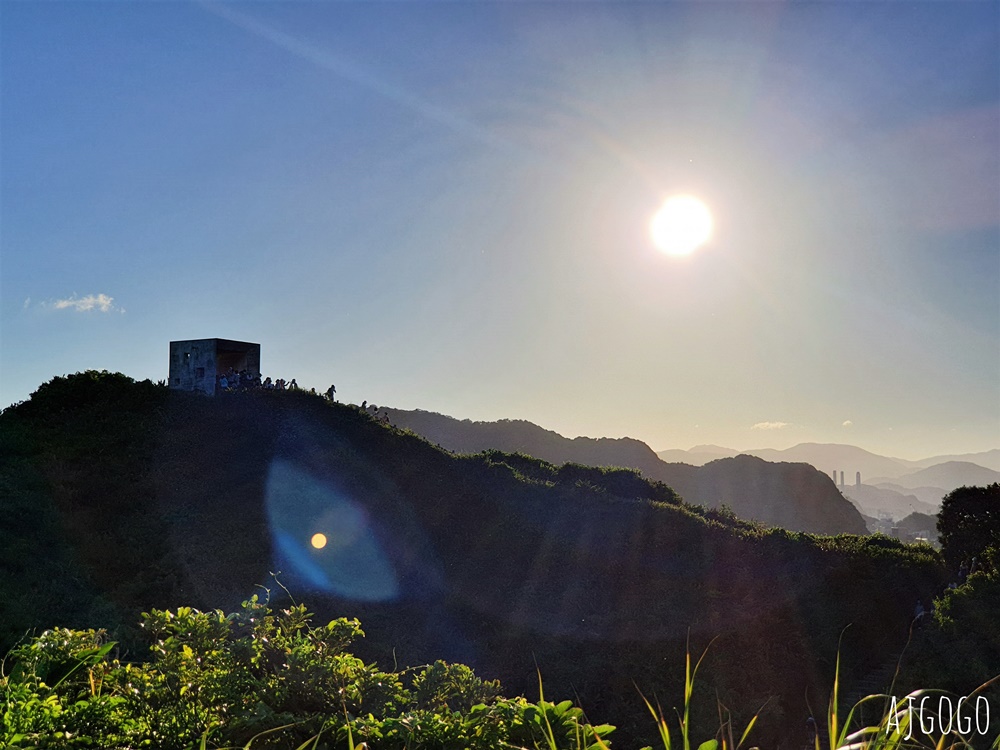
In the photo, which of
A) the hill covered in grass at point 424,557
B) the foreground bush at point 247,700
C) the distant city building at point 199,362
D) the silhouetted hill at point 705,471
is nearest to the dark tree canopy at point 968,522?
the hill covered in grass at point 424,557

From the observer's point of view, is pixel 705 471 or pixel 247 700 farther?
pixel 705 471

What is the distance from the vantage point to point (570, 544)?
21.0m

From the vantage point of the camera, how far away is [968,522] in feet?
69.5

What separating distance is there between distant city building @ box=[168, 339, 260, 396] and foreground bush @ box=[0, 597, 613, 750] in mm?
22598

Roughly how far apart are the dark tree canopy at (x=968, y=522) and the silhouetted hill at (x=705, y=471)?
303ft

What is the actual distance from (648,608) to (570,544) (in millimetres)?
3776

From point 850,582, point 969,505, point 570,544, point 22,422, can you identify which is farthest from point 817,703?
point 22,422

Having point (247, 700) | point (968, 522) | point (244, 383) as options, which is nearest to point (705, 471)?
point (968, 522)

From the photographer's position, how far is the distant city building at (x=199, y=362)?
25.8 m

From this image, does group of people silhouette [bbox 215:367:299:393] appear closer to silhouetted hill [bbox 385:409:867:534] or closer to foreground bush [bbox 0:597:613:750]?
foreground bush [bbox 0:597:613:750]

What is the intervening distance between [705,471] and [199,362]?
11732cm

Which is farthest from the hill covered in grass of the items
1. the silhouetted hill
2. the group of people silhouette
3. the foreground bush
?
the silhouetted hill

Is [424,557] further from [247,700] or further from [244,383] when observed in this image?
[247,700]

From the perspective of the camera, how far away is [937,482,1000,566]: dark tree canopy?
20.5 metres
